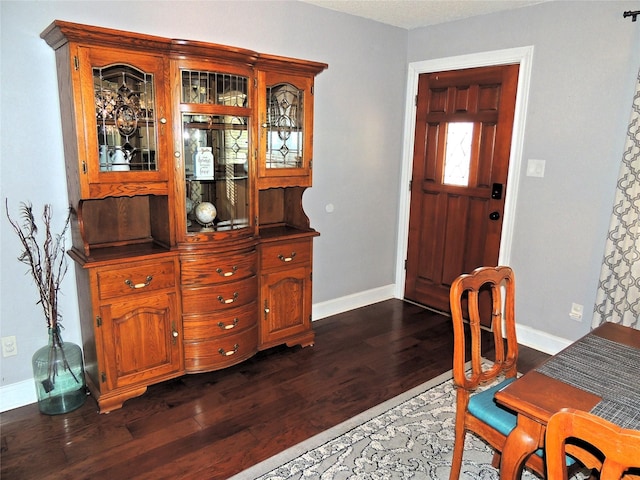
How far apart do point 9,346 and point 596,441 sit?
8.95 feet

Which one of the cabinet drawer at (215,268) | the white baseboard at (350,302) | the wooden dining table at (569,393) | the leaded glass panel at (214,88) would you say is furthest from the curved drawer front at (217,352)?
the wooden dining table at (569,393)

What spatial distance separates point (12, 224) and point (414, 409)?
7.87ft

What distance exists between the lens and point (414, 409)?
2545mm

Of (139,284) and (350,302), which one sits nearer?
(139,284)

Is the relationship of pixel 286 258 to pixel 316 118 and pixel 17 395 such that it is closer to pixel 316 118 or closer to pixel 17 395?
pixel 316 118

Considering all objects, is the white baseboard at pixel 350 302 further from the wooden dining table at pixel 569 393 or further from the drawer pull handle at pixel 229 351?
the wooden dining table at pixel 569 393

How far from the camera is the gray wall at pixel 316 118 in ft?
7.53

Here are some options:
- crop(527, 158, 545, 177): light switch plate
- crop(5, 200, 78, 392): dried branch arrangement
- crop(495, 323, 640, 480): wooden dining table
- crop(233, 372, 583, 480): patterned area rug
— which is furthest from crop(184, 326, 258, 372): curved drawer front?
crop(527, 158, 545, 177): light switch plate

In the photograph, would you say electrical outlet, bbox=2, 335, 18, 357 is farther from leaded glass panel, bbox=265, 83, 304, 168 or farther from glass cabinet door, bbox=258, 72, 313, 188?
leaded glass panel, bbox=265, 83, 304, 168

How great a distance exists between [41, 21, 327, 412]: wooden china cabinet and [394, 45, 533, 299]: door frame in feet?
4.42

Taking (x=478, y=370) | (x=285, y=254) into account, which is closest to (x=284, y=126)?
(x=285, y=254)

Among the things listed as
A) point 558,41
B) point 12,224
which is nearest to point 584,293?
point 558,41

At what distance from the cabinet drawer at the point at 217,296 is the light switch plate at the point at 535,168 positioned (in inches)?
83.8

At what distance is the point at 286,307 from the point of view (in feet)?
10.3
